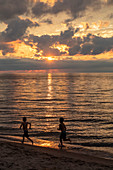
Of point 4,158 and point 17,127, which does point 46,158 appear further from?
point 17,127

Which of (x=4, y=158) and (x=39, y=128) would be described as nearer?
(x=4, y=158)

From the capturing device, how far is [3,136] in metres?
23.2

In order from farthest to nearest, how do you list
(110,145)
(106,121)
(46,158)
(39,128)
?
(106,121)
(39,128)
(110,145)
(46,158)

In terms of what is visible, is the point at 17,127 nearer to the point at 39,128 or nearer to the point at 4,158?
the point at 39,128

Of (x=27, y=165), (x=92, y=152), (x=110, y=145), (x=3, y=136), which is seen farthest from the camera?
(x=3, y=136)

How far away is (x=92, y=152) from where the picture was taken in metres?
18.0

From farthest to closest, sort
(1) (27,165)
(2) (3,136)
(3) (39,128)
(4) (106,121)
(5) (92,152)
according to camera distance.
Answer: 1. (4) (106,121)
2. (3) (39,128)
3. (2) (3,136)
4. (5) (92,152)
5. (1) (27,165)

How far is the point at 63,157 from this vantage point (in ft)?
49.4

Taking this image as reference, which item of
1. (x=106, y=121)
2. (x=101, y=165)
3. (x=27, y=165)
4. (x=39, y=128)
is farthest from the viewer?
(x=106, y=121)

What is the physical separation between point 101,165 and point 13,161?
601 cm

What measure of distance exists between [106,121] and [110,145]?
37.1ft

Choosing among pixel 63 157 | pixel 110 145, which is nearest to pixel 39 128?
pixel 110 145

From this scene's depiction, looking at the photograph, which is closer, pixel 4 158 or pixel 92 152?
pixel 4 158

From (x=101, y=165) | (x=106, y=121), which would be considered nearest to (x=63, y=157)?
(x=101, y=165)
